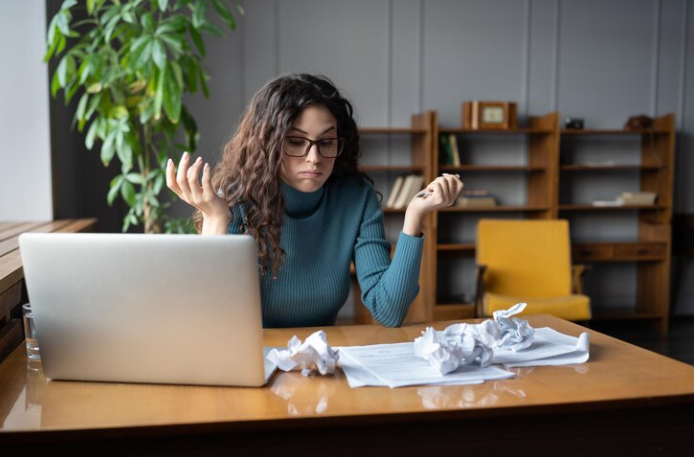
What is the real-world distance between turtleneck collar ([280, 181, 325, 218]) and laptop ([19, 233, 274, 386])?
772mm

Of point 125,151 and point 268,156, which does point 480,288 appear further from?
point 268,156

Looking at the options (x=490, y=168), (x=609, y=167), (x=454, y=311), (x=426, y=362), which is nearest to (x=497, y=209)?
(x=490, y=168)

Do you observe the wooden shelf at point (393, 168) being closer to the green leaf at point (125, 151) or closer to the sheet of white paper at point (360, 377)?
the green leaf at point (125, 151)

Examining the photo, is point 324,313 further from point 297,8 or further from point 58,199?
point 297,8

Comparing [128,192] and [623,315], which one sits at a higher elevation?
[128,192]

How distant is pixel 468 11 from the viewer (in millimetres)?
5172

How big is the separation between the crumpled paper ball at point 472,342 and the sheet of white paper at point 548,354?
24 mm

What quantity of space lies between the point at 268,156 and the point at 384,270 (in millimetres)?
443

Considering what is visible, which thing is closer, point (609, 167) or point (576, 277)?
point (576, 277)

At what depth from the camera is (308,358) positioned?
4.09 feet

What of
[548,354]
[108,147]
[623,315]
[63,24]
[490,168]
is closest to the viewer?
[548,354]

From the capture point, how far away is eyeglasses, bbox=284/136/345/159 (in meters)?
1.77

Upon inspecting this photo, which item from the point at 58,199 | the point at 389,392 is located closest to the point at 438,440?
the point at 389,392

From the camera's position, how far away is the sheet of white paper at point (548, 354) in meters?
1.33
